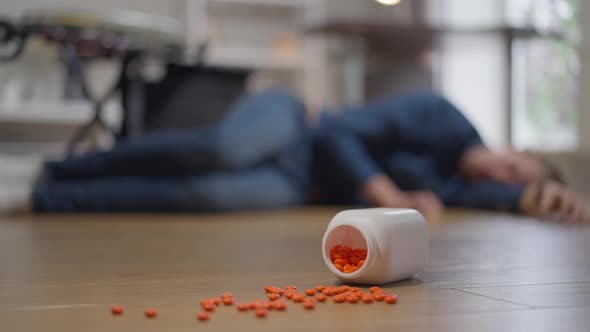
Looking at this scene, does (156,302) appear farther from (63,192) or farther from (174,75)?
(174,75)

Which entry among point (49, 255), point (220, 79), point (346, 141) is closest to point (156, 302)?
point (49, 255)

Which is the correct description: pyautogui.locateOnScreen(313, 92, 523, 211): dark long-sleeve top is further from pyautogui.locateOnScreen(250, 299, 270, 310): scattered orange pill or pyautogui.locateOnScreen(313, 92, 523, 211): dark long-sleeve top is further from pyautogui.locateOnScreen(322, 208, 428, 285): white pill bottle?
pyautogui.locateOnScreen(250, 299, 270, 310): scattered orange pill

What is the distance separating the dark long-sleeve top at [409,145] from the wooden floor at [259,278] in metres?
0.61

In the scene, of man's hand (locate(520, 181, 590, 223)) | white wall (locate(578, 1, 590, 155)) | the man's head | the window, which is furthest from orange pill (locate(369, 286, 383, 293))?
the window

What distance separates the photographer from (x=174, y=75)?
3.10 meters

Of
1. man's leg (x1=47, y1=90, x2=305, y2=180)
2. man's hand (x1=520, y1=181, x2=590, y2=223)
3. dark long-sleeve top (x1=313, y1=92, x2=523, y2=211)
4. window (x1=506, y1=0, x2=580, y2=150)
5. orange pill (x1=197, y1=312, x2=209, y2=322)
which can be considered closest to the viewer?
orange pill (x1=197, y1=312, x2=209, y2=322)

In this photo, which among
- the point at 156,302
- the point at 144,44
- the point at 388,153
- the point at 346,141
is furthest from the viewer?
the point at 144,44

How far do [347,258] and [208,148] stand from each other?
141 cm

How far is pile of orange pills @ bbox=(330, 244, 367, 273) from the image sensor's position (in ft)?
2.82

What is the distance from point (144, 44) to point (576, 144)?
6.98 ft

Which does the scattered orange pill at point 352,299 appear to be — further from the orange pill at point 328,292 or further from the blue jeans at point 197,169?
the blue jeans at point 197,169

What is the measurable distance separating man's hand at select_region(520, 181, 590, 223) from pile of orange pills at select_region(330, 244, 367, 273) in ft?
3.97

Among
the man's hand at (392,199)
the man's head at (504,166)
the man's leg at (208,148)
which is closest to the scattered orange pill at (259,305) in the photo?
the man's hand at (392,199)

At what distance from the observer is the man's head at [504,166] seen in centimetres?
232
